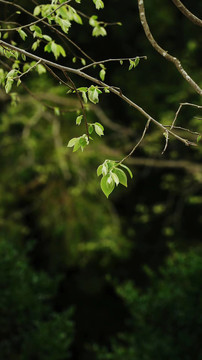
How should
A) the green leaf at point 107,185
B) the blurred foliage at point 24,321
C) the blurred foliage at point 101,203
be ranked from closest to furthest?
the green leaf at point 107,185
the blurred foliage at point 24,321
the blurred foliage at point 101,203

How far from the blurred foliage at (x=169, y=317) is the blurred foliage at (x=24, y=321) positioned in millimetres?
457

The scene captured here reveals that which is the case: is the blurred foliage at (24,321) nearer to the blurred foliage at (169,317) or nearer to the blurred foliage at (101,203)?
the blurred foliage at (101,203)

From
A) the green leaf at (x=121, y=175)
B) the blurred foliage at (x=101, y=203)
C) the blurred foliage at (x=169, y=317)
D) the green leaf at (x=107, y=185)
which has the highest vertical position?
the blurred foliage at (x=101, y=203)

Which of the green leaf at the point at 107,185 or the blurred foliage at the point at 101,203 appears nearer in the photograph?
the green leaf at the point at 107,185

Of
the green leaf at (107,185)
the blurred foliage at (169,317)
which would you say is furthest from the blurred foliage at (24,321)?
the green leaf at (107,185)

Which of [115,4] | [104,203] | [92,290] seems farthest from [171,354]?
[115,4]

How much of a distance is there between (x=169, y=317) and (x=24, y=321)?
144cm

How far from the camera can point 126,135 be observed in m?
8.05

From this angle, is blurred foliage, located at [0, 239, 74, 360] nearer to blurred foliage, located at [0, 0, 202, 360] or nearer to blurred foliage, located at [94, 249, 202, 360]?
blurred foliage, located at [0, 0, 202, 360]

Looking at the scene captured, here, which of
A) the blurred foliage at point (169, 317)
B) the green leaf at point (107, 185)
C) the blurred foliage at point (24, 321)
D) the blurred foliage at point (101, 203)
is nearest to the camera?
the green leaf at point (107, 185)

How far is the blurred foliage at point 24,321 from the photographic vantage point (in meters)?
5.17

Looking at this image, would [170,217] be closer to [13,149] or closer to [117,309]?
[117,309]

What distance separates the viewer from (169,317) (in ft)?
17.2

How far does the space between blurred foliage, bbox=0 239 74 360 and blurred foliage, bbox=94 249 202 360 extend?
457 millimetres
